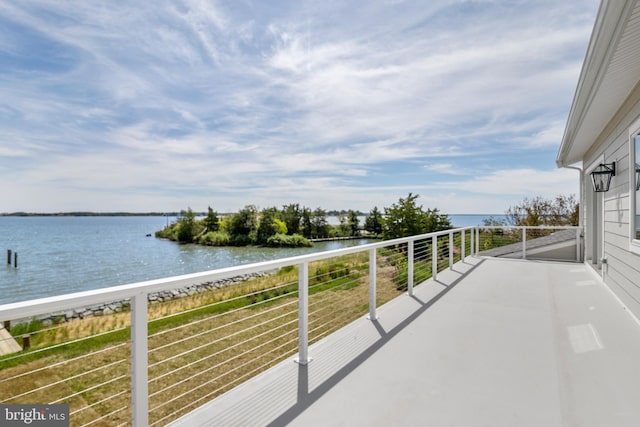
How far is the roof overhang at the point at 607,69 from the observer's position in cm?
209

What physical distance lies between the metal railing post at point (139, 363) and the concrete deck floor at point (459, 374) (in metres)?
0.27

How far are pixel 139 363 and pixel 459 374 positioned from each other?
193 centimetres

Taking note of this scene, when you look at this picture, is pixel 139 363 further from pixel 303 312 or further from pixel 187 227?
pixel 187 227

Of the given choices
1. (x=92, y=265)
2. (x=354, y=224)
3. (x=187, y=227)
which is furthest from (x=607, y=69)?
(x=187, y=227)

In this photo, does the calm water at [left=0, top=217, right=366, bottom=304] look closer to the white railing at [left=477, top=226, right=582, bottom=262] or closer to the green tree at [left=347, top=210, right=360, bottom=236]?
the green tree at [left=347, top=210, right=360, bottom=236]

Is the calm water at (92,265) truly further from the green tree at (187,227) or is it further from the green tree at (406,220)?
the green tree at (406,220)

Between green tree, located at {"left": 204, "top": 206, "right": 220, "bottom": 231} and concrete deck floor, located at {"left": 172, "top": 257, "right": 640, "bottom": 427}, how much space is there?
36.5 m

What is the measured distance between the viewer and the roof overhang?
2.09 meters

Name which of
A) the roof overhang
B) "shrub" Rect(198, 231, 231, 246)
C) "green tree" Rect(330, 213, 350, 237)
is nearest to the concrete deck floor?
the roof overhang

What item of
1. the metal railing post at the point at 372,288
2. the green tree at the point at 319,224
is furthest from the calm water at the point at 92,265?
the metal railing post at the point at 372,288

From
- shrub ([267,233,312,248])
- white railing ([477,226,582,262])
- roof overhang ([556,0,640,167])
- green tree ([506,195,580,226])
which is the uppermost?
roof overhang ([556,0,640,167])

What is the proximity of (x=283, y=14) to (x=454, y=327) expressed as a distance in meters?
6.15

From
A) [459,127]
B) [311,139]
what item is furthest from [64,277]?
[459,127]

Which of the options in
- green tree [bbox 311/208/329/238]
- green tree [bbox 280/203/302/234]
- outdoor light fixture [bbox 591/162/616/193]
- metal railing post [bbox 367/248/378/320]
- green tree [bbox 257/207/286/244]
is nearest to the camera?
metal railing post [bbox 367/248/378/320]
